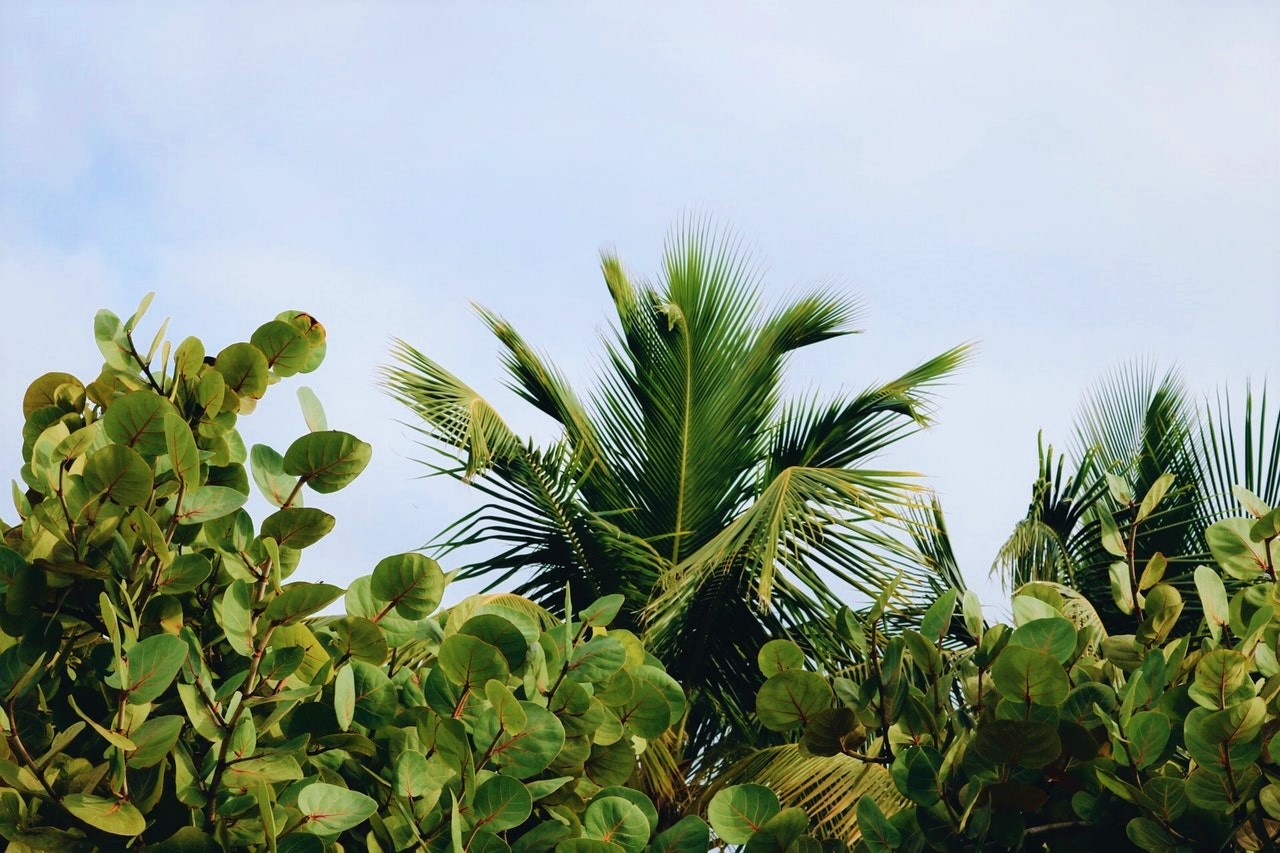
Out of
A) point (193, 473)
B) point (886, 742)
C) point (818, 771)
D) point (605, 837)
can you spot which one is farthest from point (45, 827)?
point (818, 771)

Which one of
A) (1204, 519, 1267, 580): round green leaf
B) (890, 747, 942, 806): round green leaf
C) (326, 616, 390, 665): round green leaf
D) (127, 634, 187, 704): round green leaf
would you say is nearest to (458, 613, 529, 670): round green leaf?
(326, 616, 390, 665): round green leaf

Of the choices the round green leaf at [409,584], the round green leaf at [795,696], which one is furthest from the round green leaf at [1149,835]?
the round green leaf at [409,584]

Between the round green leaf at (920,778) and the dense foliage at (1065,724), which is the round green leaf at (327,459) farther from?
the round green leaf at (920,778)

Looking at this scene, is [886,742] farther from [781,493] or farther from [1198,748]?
[781,493]

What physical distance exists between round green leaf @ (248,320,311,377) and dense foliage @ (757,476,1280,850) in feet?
2.22

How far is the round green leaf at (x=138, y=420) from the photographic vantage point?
126 centimetres

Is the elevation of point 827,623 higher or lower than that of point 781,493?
lower

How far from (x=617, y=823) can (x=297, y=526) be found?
0.49m

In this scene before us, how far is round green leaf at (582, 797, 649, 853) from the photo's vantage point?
1.36 metres

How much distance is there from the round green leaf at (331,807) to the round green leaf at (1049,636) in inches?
28.6

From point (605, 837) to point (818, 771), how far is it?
2978 millimetres

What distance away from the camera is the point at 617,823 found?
4.48 ft

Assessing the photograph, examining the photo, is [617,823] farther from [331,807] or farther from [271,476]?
[271,476]

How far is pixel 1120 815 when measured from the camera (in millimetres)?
1354
